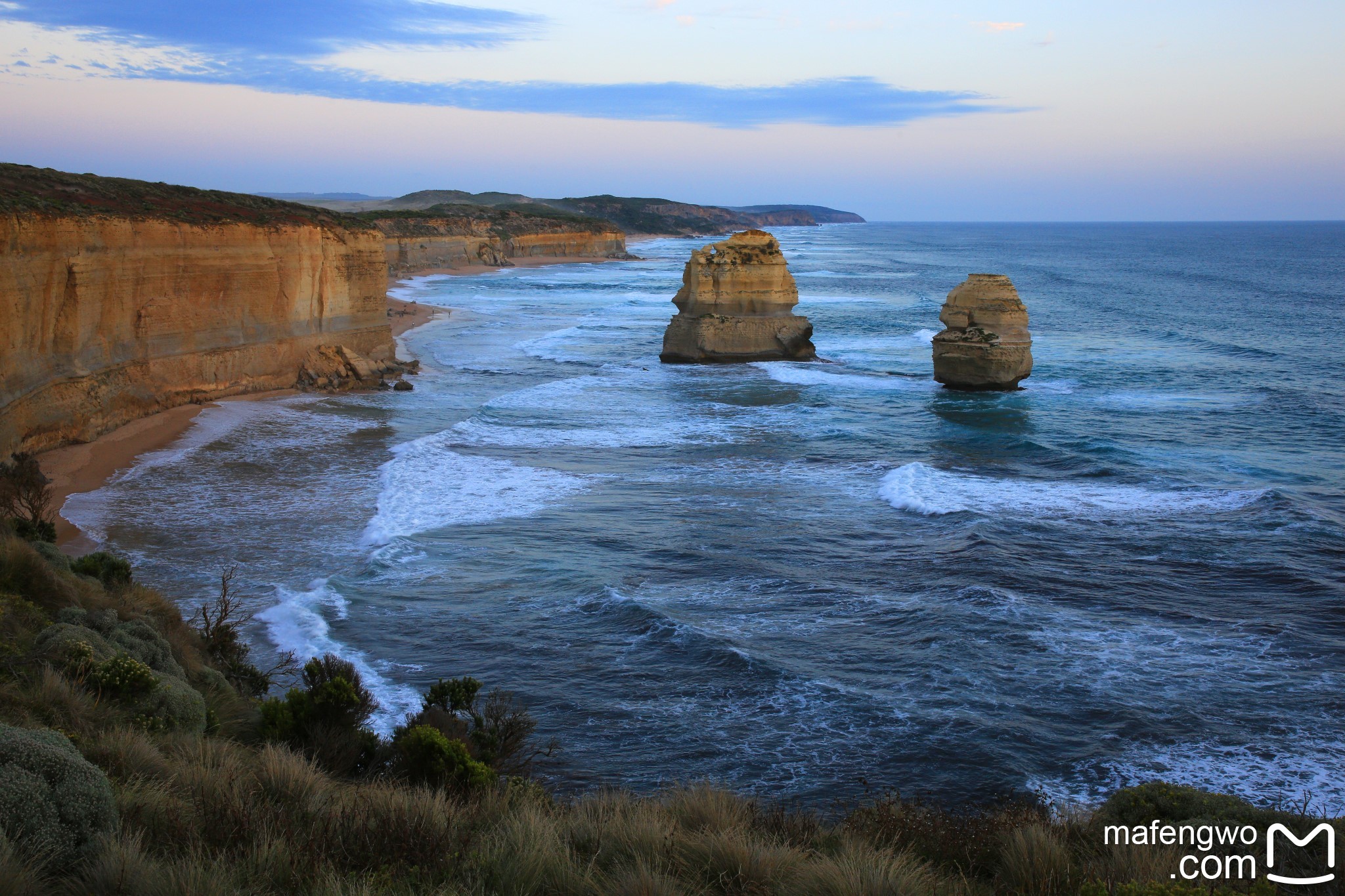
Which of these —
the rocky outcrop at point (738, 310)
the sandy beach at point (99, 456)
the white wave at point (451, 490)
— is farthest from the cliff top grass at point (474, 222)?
the white wave at point (451, 490)

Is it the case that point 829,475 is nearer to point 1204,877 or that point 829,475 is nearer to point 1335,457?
point 1335,457

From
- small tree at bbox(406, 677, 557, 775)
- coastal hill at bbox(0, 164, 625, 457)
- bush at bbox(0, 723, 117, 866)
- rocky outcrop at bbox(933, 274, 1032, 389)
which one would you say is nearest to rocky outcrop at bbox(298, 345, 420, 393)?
coastal hill at bbox(0, 164, 625, 457)

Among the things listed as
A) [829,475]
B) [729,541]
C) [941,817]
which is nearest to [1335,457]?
[829,475]

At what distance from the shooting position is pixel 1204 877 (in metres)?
5.83

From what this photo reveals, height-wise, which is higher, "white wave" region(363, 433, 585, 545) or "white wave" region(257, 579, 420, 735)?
"white wave" region(363, 433, 585, 545)

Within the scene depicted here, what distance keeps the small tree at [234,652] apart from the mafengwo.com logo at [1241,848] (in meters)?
8.36

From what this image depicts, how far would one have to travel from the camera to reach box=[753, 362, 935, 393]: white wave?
3303 centimetres

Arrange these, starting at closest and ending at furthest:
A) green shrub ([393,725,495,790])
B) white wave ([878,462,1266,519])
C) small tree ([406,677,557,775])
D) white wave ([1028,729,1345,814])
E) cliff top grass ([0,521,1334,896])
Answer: cliff top grass ([0,521,1334,896])
green shrub ([393,725,495,790])
small tree ([406,677,557,775])
white wave ([1028,729,1345,814])
white wave ([878,462,1266,519])

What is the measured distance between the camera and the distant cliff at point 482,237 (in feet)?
300

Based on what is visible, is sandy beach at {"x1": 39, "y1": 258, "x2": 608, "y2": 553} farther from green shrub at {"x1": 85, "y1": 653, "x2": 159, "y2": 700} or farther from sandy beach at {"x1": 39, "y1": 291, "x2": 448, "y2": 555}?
green shrub at {"x1": 85, "y1": 653, "x2": 159, "y2": 700}

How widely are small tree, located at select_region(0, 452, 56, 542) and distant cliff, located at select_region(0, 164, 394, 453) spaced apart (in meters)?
2.25

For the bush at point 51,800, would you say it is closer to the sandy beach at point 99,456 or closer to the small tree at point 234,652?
the small tree at point 234,652

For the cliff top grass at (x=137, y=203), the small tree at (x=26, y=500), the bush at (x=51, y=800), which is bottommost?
the small tree at (x=26, y=500)

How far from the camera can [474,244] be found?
103062 mm
